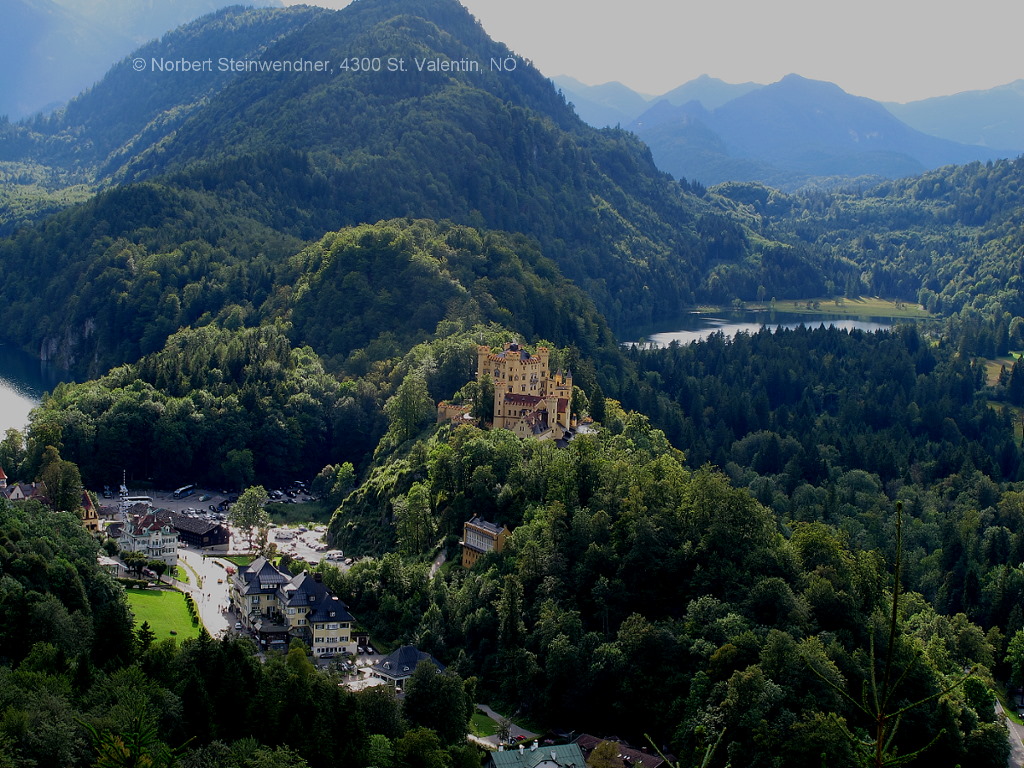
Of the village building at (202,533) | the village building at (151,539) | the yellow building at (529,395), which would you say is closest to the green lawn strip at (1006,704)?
the yellow building at (529,395)

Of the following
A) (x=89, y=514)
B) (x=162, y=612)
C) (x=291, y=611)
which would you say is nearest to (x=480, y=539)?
(x=291, y=611)

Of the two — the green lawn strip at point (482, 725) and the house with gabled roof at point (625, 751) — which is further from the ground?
the house with gabled roof at point (625, 751)

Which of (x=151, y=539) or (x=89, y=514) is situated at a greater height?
(x=89, y=514)

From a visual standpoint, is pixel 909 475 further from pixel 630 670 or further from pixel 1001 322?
pixel 1001 322

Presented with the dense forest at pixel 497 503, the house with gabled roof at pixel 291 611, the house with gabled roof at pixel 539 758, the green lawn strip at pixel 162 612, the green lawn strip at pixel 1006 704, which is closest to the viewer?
the dense forest at pixel 497 503

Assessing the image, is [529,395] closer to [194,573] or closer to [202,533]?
[202,533]

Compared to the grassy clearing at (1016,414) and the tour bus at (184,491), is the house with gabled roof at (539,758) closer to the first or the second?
the tour bus at (184,491)

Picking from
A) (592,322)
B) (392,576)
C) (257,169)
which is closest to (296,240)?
(257,169)
